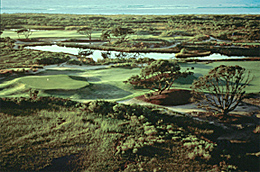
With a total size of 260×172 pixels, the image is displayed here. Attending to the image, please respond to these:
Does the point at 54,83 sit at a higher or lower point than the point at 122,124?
higher

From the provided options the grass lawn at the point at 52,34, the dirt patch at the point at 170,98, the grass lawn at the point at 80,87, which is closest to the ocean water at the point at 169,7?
the grass lawn at the point at 52,34

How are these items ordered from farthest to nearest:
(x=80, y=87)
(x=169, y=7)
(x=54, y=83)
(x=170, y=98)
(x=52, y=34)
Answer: (x=169, y=7), (x=52, y=34), (x=54, y=83), (x=80, y=87), (x=170, y=98)

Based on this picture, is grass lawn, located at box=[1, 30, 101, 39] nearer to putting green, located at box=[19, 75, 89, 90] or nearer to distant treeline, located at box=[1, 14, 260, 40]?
distant treeline, located at box=[1, 14, 260, 40]

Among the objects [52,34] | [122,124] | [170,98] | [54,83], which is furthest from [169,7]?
[122,124]

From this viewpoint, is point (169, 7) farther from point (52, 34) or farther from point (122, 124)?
point (122, 124)

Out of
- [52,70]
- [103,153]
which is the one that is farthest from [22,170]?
[52,70]

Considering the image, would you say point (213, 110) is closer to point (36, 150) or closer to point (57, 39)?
point (36, 150)
